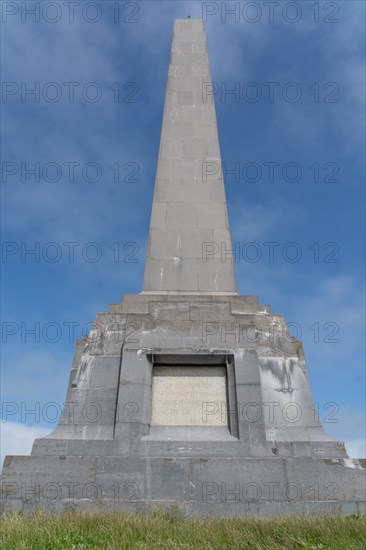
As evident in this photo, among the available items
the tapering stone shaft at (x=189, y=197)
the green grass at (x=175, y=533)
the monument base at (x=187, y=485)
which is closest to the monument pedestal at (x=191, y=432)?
the monument base at (x=187, y=485)

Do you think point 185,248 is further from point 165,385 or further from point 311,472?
point 311,472

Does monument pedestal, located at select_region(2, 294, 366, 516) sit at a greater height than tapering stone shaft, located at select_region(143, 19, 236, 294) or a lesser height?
lesser

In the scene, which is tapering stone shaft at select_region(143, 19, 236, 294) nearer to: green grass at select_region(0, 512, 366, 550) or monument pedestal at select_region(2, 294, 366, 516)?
monument pedestal at select_region(2, 294, 366, 516)

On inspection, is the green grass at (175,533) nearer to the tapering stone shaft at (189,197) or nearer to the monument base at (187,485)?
the monument base at (187,485)

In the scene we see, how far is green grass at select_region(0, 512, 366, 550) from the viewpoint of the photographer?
4305mm

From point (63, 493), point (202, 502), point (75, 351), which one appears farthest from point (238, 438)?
point (75, 351)

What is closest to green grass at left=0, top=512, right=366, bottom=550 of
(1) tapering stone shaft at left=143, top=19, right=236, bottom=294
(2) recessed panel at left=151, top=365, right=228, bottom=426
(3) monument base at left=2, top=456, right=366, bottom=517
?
(3) monument base at left=2, top=456, right=366, bottom=517

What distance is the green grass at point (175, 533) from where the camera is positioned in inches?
169

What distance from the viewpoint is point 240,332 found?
340 inches

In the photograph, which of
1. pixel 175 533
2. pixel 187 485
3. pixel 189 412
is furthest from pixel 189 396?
pixel 175 533

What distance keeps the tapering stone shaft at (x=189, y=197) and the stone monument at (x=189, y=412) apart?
4cm

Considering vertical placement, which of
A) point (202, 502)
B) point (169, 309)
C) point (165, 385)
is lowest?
point (202, 502)

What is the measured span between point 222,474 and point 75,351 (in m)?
3.78

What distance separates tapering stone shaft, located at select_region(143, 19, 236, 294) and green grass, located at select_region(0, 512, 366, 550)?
18.0 feet
